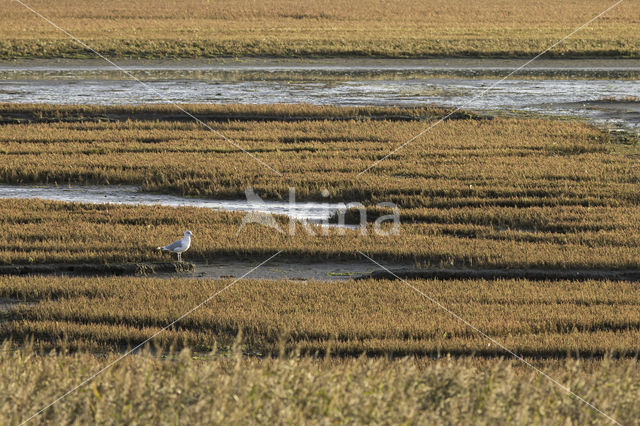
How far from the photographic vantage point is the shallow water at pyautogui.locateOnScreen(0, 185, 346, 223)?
761 inches

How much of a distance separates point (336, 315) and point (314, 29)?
53988mm

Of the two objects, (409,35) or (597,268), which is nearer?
(597,268)

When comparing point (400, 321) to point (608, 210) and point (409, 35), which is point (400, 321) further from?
point (409, 35)

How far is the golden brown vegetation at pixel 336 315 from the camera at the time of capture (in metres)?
11.2

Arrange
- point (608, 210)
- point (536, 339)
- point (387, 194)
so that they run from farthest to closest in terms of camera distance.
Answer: point (387, 194) → point (608, 210) → point (536, 339)

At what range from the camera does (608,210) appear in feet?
61.9

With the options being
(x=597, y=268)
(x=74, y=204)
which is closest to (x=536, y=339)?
(x=597, y=268)

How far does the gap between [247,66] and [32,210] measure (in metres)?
29.3

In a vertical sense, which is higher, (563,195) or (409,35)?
(409,35)

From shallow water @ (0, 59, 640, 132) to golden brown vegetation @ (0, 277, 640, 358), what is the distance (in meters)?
17.8
